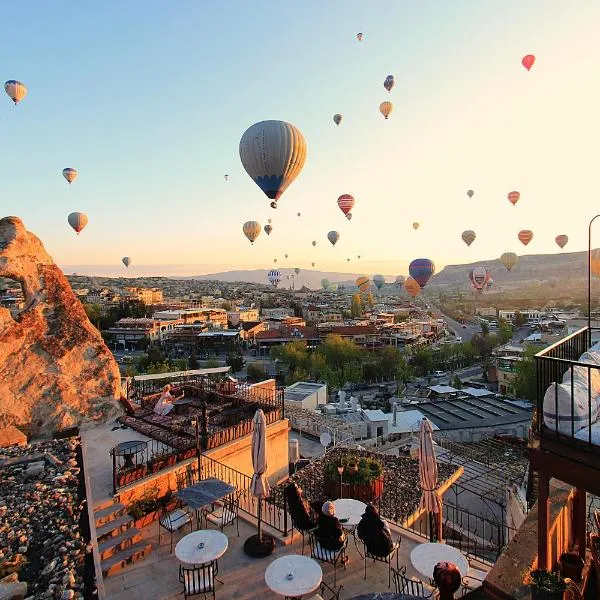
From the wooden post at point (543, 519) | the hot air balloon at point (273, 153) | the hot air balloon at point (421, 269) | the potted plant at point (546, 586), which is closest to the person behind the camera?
the potted plant at point (546, 586)

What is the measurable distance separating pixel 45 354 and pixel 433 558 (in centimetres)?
1255

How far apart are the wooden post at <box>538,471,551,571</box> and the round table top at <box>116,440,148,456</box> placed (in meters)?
7.42

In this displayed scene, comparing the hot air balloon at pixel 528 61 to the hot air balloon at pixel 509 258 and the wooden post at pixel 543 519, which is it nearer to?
the wooden post at pixel 543 519

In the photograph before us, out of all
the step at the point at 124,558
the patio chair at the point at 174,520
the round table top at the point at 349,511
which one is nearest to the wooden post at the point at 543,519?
the round table top at the point at 349,511

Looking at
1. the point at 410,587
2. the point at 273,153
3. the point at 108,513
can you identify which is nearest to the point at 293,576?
the point at 410,587

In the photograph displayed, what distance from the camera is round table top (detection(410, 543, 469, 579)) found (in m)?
5.70

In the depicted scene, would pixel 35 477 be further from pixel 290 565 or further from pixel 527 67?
pixel 527 67

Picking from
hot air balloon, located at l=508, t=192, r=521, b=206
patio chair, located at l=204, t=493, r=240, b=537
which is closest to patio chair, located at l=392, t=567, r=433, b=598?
patio chair, located at l=204, t=493, r=240, b=537

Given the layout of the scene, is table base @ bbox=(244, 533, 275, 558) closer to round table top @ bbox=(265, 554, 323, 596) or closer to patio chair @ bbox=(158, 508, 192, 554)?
patio chair @ bbox=(158, 508, 192, 554)

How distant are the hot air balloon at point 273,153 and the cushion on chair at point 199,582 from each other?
15.6m

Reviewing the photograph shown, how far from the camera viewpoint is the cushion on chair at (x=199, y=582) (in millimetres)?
5867

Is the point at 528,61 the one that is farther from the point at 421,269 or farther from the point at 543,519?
the point at 543,519

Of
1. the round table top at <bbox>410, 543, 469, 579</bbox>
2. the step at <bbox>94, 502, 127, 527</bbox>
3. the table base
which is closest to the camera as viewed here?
the round table top at <bbox>410, 543, 469, 579</bbox>

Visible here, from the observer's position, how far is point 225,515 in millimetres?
7906
